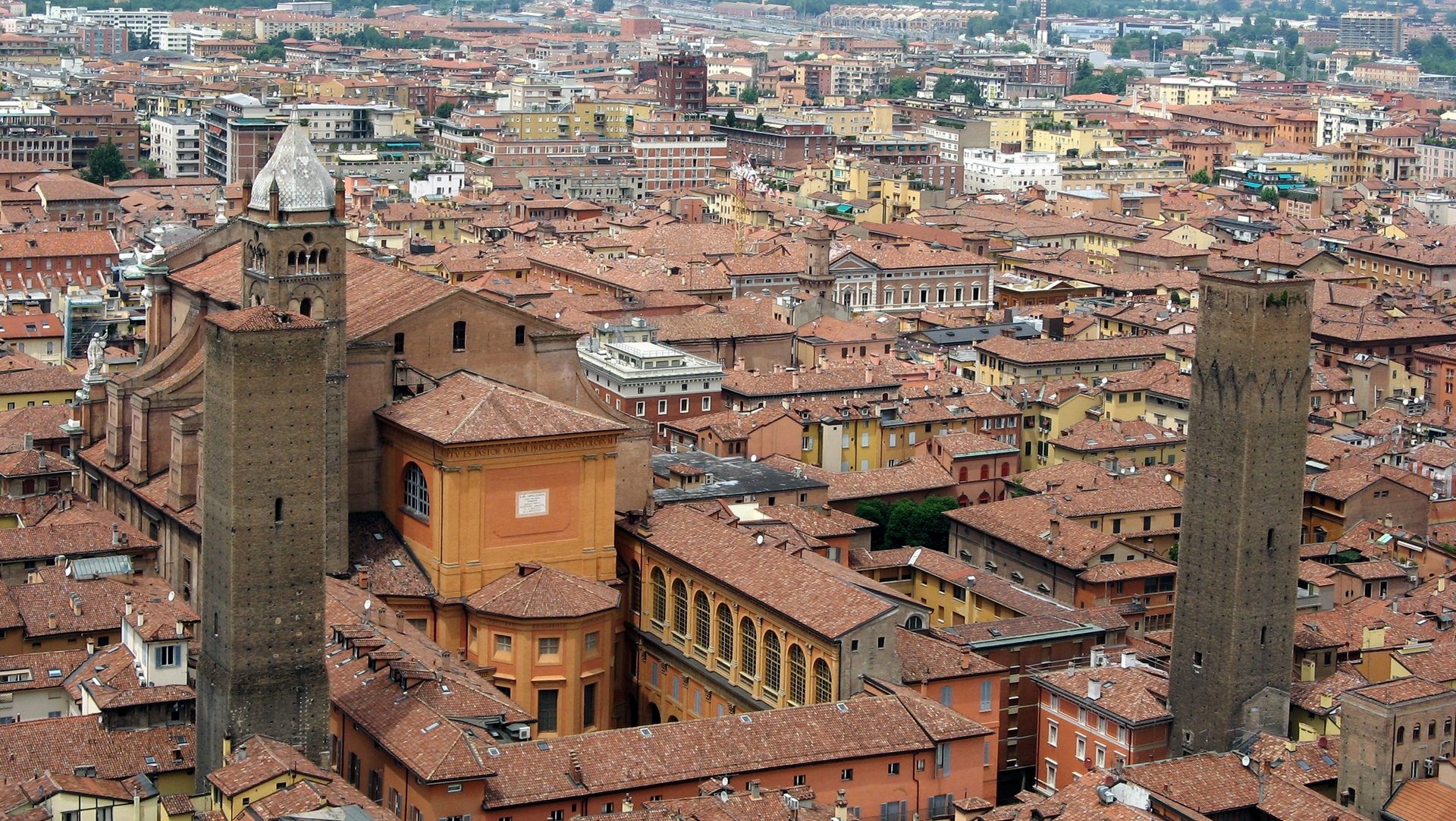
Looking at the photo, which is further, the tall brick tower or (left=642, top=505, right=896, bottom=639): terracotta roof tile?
the tall brick tower

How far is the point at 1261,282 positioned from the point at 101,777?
26.5 metres

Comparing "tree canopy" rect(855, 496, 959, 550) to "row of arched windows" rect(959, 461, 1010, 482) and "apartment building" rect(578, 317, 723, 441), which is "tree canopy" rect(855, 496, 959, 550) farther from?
"apartment building" rect(578, 317, 723, 441)

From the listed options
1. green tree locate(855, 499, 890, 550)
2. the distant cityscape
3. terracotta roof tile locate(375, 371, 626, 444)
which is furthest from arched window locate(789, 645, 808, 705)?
green tree locate(855, 499, 890, 550)

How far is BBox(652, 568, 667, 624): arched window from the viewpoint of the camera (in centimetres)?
5891

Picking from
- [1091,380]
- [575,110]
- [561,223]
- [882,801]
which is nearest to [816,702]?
[882,801]

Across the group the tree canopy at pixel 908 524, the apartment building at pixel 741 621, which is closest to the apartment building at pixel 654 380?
the tree canopy at pixel 908 524

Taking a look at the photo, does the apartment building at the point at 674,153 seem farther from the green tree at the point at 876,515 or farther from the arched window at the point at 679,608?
the arched window at the point at 679,608

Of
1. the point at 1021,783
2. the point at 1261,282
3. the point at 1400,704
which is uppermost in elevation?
the point at 1261,282

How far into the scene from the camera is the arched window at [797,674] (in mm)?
53094

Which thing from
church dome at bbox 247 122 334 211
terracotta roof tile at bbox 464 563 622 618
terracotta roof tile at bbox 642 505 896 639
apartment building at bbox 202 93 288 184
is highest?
church dome at bbox 247 122 334 211

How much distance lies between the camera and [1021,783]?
184 feet

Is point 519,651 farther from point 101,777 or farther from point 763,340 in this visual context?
point 763,340

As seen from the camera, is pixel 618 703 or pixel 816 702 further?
pixel 618 703

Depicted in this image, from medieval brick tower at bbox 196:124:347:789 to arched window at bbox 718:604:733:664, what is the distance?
11.4 meters
